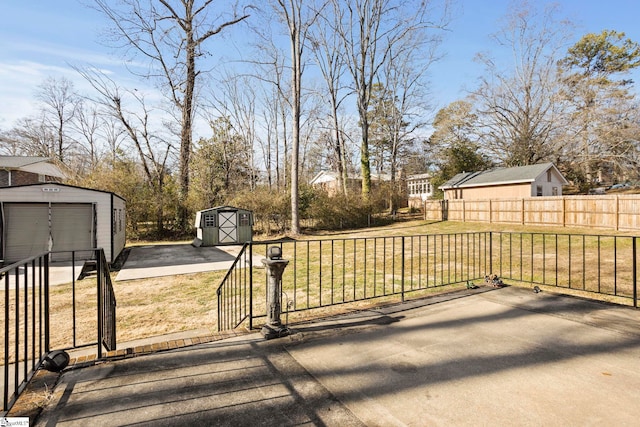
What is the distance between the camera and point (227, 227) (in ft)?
52.9

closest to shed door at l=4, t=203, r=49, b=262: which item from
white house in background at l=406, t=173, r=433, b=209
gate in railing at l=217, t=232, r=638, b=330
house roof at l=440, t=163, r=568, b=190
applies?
gate in railing at l=217, t=232, r=638, b=330

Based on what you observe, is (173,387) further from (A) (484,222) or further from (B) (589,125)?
(B) (589,125)

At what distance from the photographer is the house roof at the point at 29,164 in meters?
19.1

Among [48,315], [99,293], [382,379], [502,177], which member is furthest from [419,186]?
[48,315]

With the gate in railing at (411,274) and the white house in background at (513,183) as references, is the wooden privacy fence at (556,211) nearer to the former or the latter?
the gate in railing at (411,274)

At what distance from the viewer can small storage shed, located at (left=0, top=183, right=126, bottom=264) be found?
9672mm

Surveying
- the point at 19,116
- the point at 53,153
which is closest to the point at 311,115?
the point at 53,153

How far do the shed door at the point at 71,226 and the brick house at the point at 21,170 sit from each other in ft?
39.6

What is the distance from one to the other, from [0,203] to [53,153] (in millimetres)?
24045

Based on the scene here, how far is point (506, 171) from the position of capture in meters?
23.8

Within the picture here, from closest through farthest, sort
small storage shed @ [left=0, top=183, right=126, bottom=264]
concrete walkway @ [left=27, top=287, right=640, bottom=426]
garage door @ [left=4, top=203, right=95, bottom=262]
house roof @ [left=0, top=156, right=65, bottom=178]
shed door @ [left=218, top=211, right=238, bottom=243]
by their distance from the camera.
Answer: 1. concrete walkway @ [left=27, top=287, right=640, bottom=426]
2. small storage shed @ [left=0, top=183, right=126, bottom=264]
3. garage door @ [left=4, top=203, right=95, bottom=262]
4. shed door @ [left=218, top=211, right=238, bottom=243]
5. house roof @ [left=0, top=156, right=65, bottom=178]

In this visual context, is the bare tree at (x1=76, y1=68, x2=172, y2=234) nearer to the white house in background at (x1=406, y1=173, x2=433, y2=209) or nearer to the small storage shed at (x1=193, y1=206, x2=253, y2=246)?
the small storage shed at (x1=193, y1=206, x2=253, y2=246)

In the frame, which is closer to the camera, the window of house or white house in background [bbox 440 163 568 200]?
the window of house

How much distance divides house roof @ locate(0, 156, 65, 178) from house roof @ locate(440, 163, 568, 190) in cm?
2912
